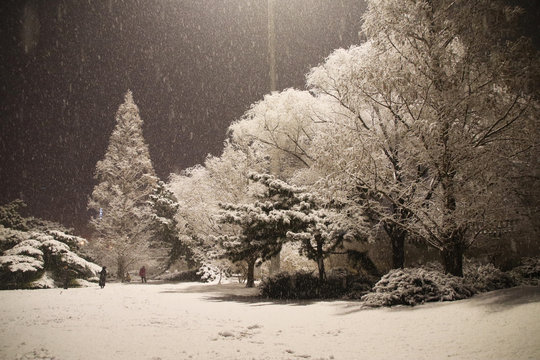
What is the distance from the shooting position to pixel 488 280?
9125 millimetres

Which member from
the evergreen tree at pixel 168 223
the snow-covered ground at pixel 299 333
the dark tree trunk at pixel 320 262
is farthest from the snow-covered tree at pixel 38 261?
the dark tree trunk at pixel 320 262

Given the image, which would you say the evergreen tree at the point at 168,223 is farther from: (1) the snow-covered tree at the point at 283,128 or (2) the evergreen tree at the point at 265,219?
(2) the evergreen tree at the point at 265,219

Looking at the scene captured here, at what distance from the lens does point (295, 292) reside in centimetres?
1211

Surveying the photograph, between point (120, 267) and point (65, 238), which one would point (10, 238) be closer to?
point (65, 238)

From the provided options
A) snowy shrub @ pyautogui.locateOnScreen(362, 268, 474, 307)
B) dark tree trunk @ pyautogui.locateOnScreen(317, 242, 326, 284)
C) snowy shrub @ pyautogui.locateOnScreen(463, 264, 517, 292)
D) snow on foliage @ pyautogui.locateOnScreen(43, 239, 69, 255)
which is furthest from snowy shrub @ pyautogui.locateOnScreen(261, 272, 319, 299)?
snow on foliage @ pyautogui.locateOnScreen(43, 239, 69, 255)

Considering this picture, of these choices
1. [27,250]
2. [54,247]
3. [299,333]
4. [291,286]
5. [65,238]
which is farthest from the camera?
[65,238]

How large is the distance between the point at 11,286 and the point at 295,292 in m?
14.7

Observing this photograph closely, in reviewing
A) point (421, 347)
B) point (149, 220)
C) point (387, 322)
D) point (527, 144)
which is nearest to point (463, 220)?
point (527, 144)

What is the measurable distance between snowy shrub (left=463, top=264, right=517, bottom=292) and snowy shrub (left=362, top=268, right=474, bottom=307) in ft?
2.62

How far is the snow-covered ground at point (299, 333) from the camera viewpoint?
4598 millimetres

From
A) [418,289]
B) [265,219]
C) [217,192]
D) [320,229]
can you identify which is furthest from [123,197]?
[418,289]

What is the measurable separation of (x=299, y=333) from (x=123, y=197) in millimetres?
25503

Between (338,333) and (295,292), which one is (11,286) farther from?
(338,333)

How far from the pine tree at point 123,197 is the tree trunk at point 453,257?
2409 centimetres
